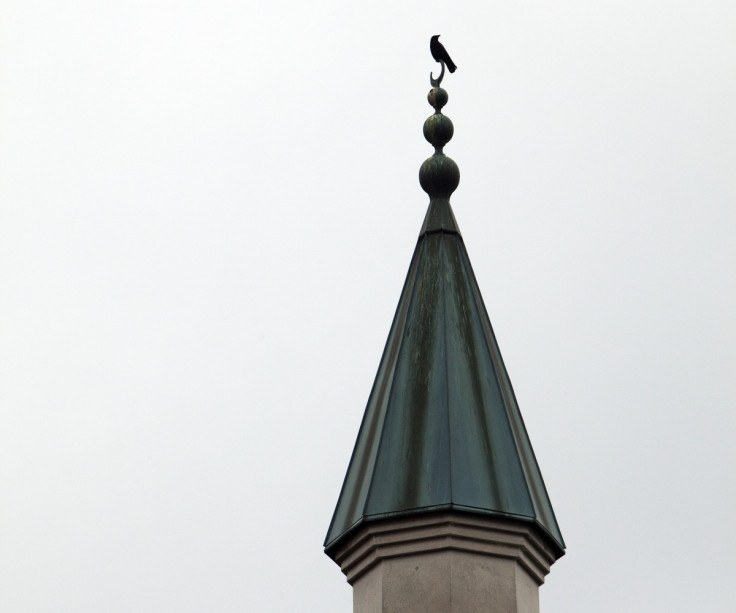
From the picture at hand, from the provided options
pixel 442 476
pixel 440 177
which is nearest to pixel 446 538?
pixel 442 476

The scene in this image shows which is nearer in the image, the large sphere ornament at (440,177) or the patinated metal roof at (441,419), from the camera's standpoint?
the patinated metal roof at (441,419)

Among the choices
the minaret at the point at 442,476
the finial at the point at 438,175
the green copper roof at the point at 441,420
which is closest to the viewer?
the minaret at the point at 442,476

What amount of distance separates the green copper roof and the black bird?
6.74 feet

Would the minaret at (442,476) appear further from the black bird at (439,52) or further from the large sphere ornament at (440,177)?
the black bird at (439,52)

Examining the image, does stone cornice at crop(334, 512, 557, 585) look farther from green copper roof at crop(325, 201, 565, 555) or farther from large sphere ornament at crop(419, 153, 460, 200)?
large sphere ornament at crop(419, 153, 460, 200)

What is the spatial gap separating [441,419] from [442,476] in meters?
0.72

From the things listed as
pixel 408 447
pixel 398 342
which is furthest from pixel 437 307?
pixel 408 447

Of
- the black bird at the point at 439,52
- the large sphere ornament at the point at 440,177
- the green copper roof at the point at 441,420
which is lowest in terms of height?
the green copper roof at the point at 441,420

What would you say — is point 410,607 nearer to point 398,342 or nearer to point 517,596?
point 517,596

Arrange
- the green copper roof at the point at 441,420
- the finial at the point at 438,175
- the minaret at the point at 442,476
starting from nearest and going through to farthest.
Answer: the minaret at the point at 442,476 < the green copper roof at the point at 441,420 < the finial at the point at 438,175

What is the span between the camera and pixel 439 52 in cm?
1845

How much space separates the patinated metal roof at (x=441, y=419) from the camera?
1531cm

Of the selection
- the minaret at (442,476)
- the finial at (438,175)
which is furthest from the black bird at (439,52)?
the minaret at (442,476)

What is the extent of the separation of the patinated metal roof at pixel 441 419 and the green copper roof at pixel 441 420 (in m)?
0.01
